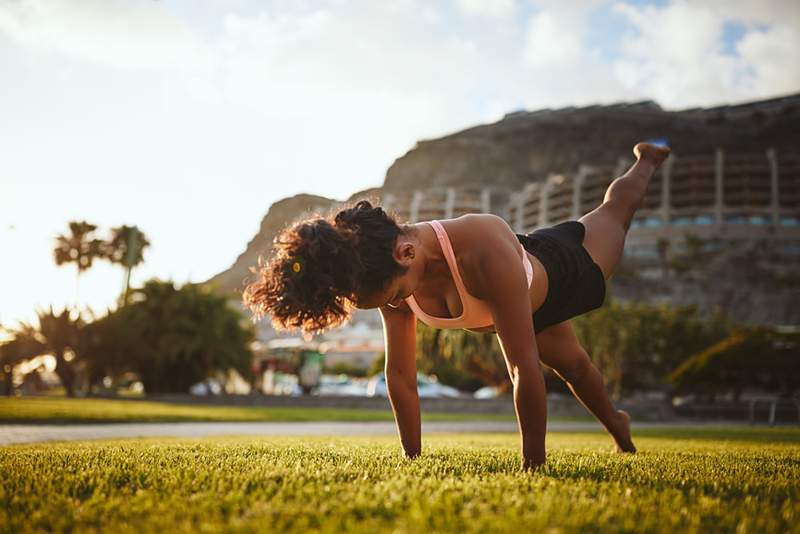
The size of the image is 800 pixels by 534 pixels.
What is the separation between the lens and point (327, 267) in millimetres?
2896

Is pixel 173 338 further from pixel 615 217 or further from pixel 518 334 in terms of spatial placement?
pixel 518 334

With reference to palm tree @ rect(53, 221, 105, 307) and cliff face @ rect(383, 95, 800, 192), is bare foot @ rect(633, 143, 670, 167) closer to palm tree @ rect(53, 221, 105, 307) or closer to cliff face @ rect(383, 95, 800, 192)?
palm tree @ rect(53, 221, 105, 307)

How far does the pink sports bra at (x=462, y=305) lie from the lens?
3.20m

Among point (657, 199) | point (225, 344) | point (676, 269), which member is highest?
point (657, 199)

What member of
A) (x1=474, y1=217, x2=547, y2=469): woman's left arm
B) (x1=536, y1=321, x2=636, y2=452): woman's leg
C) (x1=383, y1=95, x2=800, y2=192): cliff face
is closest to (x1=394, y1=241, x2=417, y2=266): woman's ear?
(x1=474, y1=217, x2=547, y2=469): woman's left arm

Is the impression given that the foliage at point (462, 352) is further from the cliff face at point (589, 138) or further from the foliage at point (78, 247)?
the cliff face at point (589, 138)

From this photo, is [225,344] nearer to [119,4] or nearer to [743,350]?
[743,350]

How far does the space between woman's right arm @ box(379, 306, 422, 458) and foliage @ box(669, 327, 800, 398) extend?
23950 mm

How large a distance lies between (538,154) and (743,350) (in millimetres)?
163400

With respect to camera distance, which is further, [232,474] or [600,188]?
[600,188]

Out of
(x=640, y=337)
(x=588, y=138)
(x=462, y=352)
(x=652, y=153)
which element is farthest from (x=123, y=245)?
(x=588, y=138)

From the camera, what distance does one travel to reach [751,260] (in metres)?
89.5

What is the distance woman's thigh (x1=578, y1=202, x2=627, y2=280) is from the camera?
4.11 m

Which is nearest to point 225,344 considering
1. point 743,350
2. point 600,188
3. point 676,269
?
point 743,350
